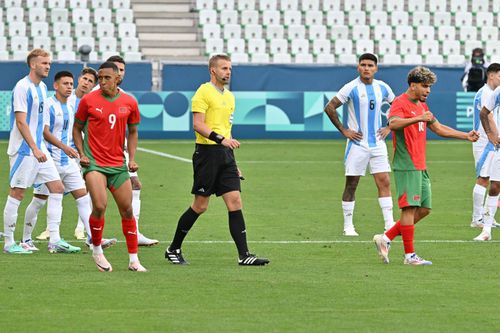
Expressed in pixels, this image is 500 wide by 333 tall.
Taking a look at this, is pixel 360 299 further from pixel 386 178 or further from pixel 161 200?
pixel 161 200

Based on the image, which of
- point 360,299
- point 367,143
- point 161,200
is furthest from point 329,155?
point 360,299

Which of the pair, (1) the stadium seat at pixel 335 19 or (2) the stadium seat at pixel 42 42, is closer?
(2) the stadium seat at pixel 42 42

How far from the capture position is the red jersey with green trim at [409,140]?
1115 cm

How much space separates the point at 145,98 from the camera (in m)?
30.4

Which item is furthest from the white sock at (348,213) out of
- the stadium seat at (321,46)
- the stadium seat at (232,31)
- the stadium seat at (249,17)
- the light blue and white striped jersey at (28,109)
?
the stadium seat at (249,17)

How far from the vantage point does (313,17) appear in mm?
38688

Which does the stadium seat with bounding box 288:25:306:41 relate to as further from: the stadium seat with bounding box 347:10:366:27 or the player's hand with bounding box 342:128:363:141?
the player's hand with bounding box 342:128:363:141

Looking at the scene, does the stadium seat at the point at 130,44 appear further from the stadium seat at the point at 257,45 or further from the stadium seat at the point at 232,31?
the stadium seat at the point at 257,45

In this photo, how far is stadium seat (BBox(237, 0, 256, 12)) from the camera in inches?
1528

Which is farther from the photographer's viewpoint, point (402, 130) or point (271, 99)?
point (271, 99)

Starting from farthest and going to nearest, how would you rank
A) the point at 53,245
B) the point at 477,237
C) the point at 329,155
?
A: 1. the point at 329,155
2. the point at 477,237
3. the point at 53,245

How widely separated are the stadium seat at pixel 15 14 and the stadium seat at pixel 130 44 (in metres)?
3.24

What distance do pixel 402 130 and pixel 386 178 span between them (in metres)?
2.67

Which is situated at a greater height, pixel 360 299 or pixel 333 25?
pixel 333 25
